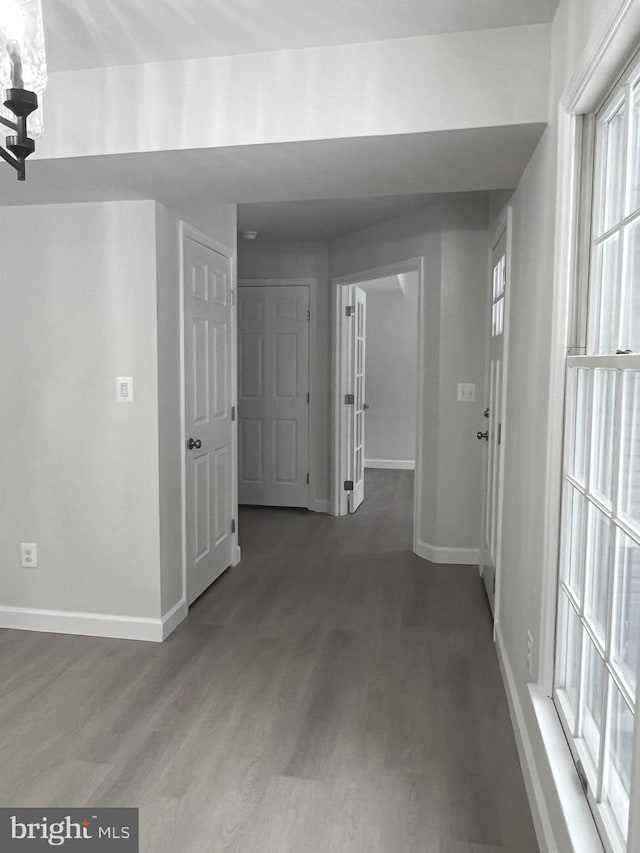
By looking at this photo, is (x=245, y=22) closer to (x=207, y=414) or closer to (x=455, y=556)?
(x=207, y=414)

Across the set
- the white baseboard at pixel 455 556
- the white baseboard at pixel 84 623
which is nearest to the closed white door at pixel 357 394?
the white baseboard at pixel 455 556

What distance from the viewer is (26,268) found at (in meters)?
3.18

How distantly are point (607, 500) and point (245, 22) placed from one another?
1.74 meters

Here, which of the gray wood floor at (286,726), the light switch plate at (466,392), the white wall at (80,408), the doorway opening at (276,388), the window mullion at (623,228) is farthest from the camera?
the doorway opening at (276,388)

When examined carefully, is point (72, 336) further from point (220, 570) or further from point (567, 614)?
point (567, 614)

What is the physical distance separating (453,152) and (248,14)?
0.82m

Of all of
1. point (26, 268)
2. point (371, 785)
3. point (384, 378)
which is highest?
point (26, 268)

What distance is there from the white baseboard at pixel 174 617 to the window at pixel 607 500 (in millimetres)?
1959

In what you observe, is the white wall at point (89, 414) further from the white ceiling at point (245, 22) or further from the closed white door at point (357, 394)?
the closed white door at point (357, 394)

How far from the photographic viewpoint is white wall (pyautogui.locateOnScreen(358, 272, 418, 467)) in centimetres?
813

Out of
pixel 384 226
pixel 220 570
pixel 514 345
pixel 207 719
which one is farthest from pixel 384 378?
pixel 207 719

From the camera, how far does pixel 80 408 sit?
10.5 ft

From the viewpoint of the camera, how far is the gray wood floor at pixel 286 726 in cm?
193

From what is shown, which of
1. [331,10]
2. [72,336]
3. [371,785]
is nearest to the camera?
[331,10]
